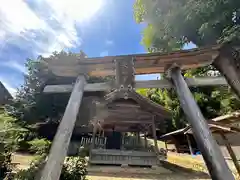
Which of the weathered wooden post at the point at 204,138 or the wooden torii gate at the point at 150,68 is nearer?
the weathered wooden post at the point at 204,138

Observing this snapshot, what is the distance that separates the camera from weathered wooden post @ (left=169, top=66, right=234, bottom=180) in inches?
103

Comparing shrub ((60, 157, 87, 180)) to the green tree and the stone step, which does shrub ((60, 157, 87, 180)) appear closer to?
the stone step

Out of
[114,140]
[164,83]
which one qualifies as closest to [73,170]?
[164,83]

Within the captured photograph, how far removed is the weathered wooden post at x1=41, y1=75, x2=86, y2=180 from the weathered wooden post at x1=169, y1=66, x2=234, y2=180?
97.1 inches

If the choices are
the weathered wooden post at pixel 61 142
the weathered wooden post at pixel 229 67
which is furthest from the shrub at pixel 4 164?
the weathered wooden post at pixel 229 67

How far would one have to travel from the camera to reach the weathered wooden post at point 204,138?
2.63 metres

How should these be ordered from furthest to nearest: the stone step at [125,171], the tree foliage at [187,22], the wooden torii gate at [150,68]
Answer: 1. the stone step at [125,171]
2. the tree foliage at [187,22]
3. the wooden torii gate at [150,68]

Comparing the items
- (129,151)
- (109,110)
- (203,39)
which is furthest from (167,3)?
(129,151)

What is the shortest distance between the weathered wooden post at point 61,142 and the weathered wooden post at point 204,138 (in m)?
2.47

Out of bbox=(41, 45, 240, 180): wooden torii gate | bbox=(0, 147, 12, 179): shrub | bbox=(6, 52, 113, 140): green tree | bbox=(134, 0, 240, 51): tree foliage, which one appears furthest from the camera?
bbox=(6, 52, 113, 140): green tree

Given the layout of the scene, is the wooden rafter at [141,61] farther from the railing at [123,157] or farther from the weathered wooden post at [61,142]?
the railing at [123,157]

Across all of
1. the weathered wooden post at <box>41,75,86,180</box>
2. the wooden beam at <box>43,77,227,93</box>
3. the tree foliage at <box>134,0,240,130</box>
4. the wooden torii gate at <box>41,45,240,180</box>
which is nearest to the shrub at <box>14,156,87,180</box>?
the weathered wooden post at <box>41,75,86,180</box>

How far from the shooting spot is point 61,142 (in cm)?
301

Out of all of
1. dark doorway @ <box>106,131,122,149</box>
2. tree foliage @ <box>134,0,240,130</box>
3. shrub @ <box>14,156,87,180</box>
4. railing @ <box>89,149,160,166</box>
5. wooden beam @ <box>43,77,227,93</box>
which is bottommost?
shrub @ <box>14,156,87,180</box>
